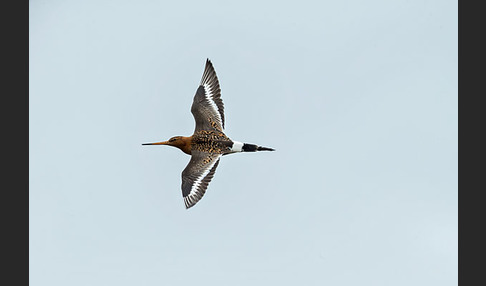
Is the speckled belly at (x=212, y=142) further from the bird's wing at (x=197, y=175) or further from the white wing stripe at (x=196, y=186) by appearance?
the white wing stripe at (x=196, y=186)

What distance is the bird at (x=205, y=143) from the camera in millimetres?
20406

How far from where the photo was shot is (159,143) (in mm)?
21453

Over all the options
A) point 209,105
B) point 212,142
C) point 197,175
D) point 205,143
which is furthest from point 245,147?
point 209,105

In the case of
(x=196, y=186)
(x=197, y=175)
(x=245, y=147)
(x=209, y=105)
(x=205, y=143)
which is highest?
(x=209, y=105)

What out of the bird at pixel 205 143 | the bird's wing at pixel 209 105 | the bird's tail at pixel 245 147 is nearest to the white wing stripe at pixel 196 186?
the bird at pixel 205 143

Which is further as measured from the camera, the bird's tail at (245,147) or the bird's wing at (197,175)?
the bird's tail at (245,147)

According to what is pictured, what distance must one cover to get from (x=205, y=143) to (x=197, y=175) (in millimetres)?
1021

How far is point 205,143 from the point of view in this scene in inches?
817

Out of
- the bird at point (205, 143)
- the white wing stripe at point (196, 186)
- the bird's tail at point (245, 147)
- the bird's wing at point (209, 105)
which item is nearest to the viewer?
the white wing stripe at point (196, 186)

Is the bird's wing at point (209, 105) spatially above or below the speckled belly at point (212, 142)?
above

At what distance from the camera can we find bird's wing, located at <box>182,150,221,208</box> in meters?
20.2

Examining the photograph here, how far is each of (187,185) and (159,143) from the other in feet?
6.17

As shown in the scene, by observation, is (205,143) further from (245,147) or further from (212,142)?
(245,147)

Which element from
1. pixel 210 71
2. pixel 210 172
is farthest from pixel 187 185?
pixel 210 71
